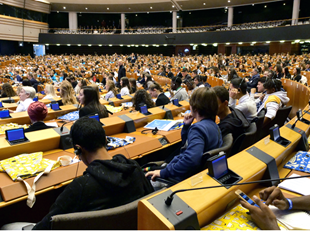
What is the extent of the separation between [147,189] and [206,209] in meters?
0.48

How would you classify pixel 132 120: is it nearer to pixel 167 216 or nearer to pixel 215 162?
pixel 215 162

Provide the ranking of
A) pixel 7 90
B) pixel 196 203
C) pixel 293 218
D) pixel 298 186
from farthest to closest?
pixel 7 90
pixel 298 186
pixel 293 218
pixel 196 203

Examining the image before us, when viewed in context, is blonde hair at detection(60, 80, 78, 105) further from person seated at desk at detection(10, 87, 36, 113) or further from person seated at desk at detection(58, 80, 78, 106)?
person seated at desk at detection(10, 87, 36, 113)

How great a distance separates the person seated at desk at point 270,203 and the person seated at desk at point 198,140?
49cm

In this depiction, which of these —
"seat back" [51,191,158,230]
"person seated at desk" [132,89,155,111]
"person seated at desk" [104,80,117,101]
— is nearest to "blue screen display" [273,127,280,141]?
"seat back" [51,191,158,230]

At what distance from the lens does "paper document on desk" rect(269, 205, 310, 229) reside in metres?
1.22

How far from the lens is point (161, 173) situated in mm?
1800

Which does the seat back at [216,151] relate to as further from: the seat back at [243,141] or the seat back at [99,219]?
the seat back at [99,219]

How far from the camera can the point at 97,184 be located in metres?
1.30

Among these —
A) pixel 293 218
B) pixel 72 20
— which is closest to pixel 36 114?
pixel 293 218

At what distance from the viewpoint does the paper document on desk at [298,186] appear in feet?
5.26

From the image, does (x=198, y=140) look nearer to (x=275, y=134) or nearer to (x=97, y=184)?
(x=97, y=184)

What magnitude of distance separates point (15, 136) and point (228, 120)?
2.02 metres

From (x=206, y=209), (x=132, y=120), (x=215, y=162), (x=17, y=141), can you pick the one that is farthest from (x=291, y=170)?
(x=17, y=141)
